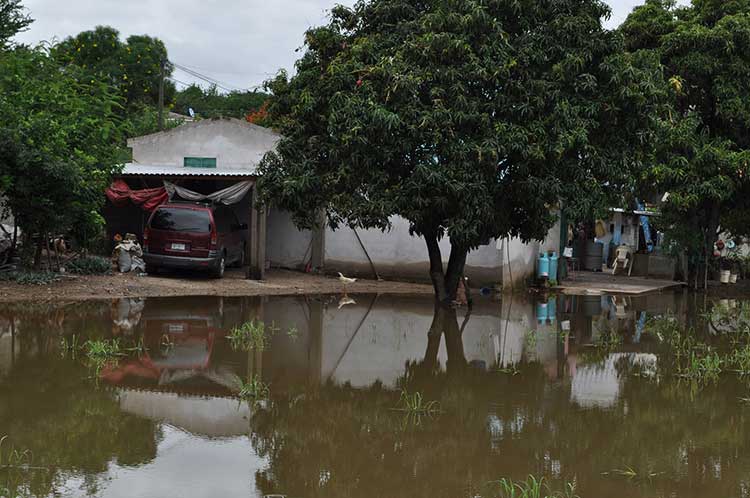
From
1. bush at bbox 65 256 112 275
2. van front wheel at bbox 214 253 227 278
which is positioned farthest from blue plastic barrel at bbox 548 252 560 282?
bush at bbox 65 256 112 275

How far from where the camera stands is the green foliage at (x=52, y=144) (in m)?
16.0

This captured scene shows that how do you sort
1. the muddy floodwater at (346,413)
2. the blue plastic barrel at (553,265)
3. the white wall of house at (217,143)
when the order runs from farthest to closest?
1. the white wall of house at (217,143)
2. the blue plastic barrel at (553,265)
3. the muddy floodwater at (346,413)

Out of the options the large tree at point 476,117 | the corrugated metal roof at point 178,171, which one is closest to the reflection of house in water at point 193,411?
the large tree at point 476,117

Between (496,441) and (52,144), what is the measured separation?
40.9 ft

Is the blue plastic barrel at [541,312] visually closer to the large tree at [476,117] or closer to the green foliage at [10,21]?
the large tree at [476,117]

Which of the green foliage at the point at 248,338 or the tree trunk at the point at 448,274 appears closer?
the green foliage at the point at 248,338

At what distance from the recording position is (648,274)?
30.8 meters

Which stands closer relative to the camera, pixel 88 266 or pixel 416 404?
pixel 416 404

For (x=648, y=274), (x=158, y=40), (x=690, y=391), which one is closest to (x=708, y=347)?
(x=690, y=391)

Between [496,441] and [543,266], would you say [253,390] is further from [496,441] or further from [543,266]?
[543,266]

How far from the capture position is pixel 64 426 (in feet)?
23.0

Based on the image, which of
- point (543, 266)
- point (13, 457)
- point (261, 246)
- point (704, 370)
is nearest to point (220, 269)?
point (261, 246)

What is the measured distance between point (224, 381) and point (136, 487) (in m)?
3.60

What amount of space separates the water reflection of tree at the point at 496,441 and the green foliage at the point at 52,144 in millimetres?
9771
